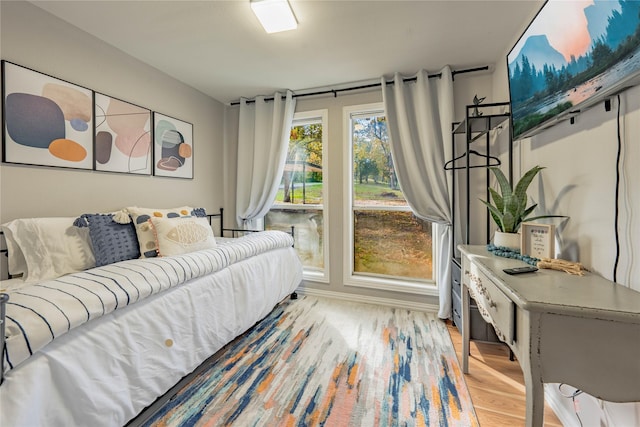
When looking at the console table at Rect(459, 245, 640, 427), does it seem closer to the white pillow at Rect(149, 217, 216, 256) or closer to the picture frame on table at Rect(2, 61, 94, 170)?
the white pillow at Rect(149, 217, 216, 256)

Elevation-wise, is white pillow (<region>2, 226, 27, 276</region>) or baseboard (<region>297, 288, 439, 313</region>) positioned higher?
white pillow (<region>2, 226, 27, 276</region>)

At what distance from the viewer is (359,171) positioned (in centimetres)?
300

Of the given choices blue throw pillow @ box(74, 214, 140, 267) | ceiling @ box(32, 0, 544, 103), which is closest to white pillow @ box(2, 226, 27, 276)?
blue throw pillow @ box(74, 214, 140, 267)

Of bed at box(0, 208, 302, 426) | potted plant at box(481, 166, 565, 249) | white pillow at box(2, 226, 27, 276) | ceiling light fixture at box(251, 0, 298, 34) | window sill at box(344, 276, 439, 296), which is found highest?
ceiling light fixture at box(251, 0, 298, 34)

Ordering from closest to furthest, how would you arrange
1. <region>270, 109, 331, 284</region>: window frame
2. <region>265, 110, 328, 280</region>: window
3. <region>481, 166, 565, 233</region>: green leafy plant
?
<region>481, 166, 565, 233</region>: green leafy plant
<region>270, 109, 331, 284</region>: window frame
<region>265, 110, 328, 280</region>: window

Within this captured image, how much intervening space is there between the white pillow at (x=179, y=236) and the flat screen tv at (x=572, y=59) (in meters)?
2.32

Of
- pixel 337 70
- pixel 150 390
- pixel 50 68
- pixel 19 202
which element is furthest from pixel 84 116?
pixel 337 70

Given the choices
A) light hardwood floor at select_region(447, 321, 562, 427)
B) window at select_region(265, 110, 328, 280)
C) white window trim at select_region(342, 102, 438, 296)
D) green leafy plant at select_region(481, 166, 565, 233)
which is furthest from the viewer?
window at select_region(265, 110, 328, 280)

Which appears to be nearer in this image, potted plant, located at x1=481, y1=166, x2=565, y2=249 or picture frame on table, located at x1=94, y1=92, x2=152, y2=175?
potted plant, located at x1=481, y1=166, x2=565, y2=249

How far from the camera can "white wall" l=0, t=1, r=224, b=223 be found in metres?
1.61

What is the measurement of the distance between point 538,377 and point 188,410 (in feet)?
5.32

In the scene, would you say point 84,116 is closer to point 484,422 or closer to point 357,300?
point 357,300

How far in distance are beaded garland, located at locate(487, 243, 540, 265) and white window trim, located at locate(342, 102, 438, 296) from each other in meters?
1.32

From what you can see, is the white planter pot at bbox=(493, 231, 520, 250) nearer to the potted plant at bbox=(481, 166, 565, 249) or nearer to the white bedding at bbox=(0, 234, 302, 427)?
the potted plant at bbox=(481, 166, 565, 249)
